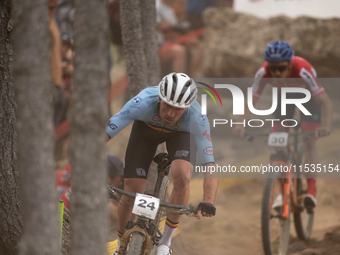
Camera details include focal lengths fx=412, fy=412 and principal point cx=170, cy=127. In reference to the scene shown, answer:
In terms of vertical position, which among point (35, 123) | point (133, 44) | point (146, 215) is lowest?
point (146, 215)

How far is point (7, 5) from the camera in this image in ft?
9.80

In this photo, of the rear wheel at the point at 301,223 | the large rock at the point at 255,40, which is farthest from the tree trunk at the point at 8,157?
the large rock at the point at 255,40

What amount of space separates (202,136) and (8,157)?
1.64 metres

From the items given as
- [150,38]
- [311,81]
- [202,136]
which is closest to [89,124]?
[202,136]

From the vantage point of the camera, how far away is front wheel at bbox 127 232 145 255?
11.0ft

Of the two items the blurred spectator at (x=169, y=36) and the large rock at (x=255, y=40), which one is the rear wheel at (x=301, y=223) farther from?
the large rock at (x=255, y=40)

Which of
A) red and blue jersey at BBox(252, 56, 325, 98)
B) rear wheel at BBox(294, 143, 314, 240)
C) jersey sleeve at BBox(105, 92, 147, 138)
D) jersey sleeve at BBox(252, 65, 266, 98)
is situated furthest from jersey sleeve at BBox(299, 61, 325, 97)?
jersey sleeve at BBox(105, 92, 147, 138)

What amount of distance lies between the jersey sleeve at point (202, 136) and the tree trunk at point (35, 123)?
1.85 metres

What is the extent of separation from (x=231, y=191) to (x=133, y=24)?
4.66 metres

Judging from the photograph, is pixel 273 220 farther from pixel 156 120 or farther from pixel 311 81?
pixel 156 120

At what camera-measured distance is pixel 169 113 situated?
11.6 feet

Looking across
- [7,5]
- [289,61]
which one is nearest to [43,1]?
[7,5]

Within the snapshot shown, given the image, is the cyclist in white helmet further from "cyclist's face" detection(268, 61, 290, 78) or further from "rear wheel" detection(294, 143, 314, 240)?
"rear wheel" detection(294, 143, 314, 240)

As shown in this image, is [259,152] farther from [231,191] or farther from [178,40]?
[178,40]
